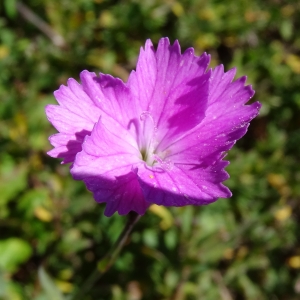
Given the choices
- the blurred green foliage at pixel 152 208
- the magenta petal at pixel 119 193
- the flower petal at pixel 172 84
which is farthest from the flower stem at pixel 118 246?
the blurred green foliage at pixel 152 208

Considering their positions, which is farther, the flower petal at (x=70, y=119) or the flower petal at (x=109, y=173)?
the flower petal at (x=70, y=119)

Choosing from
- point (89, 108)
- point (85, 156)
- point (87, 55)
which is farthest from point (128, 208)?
point (87, 55)

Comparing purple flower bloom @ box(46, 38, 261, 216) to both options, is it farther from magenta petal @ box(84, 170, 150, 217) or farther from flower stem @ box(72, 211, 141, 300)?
flower stem @ box(72, 211, 141, 300)

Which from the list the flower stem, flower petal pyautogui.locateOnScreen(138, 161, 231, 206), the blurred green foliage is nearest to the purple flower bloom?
flower petal pyautogui.locateOnScreen(138, 161, 231, 206)

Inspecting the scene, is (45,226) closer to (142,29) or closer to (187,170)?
(187,170)

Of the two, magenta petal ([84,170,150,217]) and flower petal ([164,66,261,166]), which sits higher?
flower petal ([164,66,261,166])

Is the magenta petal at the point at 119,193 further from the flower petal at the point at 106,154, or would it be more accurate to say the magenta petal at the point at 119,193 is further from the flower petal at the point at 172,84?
the flower petal at the point at 172,84

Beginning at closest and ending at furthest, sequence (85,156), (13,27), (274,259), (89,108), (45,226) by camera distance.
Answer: (85,156) < (89,108) < (45,226) < (274,259) < (13,27)
